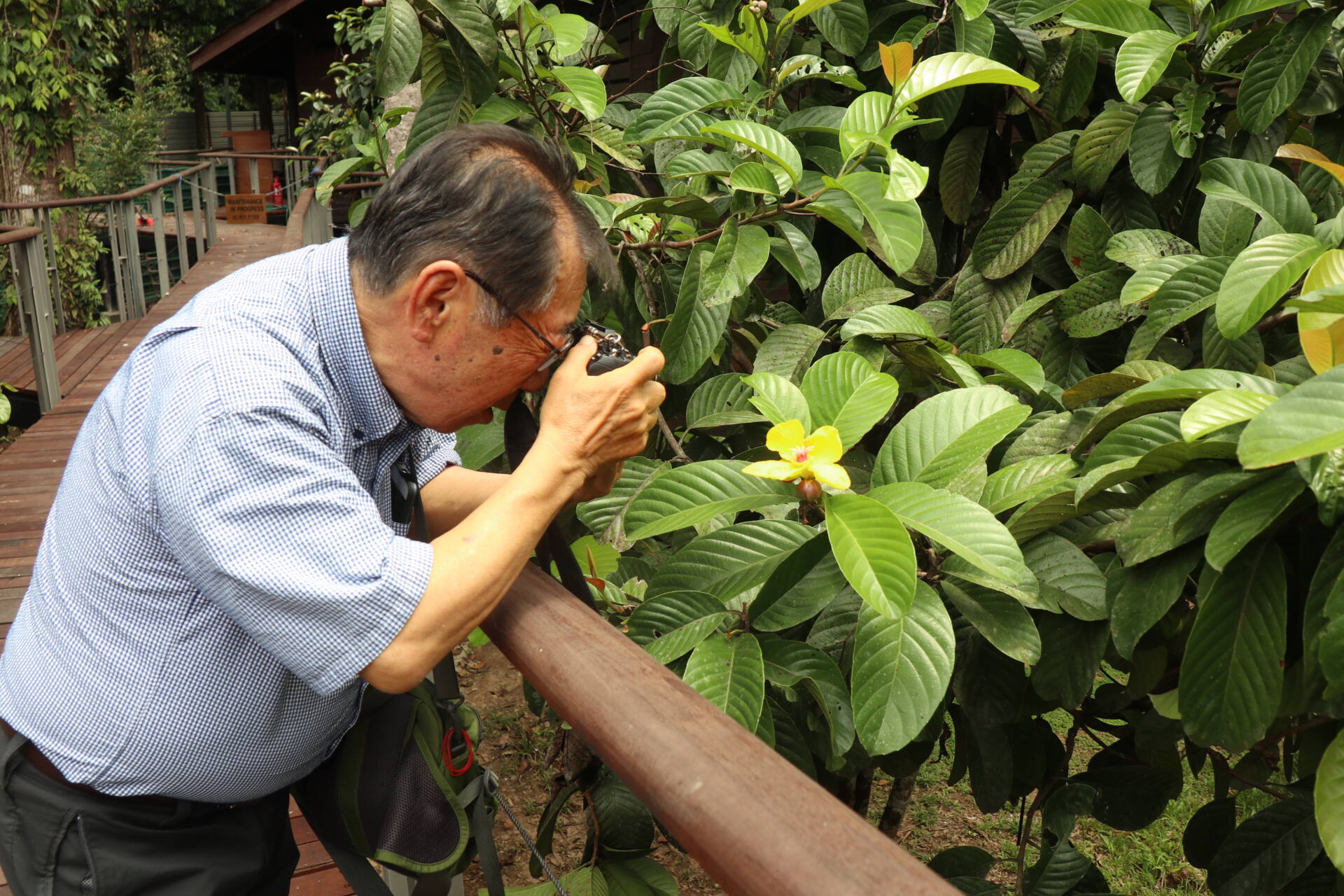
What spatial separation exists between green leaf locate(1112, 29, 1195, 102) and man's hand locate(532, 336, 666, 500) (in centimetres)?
79

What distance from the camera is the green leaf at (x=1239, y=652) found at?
1.08m

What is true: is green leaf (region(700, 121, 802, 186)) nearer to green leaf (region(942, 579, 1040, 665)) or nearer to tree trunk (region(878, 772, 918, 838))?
green leaf (region(942, 579, 1040, 665))

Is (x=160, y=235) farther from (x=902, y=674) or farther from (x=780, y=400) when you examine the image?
(x=902, y=674)

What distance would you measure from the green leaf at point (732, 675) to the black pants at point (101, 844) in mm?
676

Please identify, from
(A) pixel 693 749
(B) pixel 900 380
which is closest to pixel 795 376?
(B) pixel 900 380

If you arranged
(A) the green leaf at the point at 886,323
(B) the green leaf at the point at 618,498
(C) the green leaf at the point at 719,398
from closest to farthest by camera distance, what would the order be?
(A) the green leaf at the point at 886,323, (B) the green leaf at the point at 618,498, (C) the green leaf at the point at 719,398

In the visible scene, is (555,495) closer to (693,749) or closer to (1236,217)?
(693,749)

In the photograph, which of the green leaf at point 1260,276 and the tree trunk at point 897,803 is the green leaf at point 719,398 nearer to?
the green leaf at point 1260,276

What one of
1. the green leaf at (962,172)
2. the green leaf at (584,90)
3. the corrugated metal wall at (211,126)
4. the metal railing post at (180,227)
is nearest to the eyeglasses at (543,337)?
the green leaf at (584,90)

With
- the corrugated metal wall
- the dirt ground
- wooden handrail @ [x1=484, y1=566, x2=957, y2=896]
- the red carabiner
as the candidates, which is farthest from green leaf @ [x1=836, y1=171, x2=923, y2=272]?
the corrugated metal wall

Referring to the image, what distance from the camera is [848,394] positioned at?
53.2 inches

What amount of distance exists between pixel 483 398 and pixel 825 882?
2.86 feet

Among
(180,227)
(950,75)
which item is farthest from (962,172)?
(180,227)

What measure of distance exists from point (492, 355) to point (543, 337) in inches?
2.6
